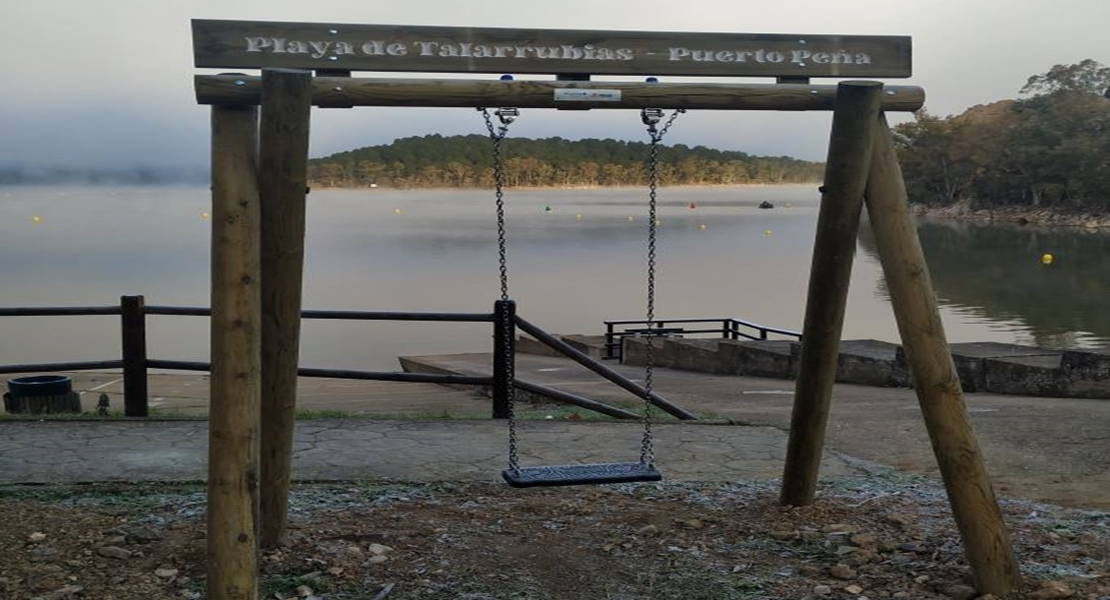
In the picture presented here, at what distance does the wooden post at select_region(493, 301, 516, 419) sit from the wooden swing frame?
2316 millimetres

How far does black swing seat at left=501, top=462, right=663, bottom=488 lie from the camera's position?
5.16 m

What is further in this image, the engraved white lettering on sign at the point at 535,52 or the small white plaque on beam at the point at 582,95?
the small white plaque on beam at the point at 582,95

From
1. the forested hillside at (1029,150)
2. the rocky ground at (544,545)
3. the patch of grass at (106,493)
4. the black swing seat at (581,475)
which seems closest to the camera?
the rocky ground at (544,545)

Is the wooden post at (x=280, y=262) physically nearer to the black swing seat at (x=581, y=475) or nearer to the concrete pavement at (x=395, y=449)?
the black swing seat at (x=581, y=475)

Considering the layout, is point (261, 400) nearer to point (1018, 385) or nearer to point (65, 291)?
point (1018, 385)

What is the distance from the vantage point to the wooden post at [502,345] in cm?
732

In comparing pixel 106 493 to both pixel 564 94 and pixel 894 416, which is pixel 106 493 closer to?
pixel 564 94

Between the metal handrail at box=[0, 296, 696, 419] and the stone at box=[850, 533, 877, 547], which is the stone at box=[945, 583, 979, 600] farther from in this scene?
the metal handrail at box=[0, 296, 696, 419]

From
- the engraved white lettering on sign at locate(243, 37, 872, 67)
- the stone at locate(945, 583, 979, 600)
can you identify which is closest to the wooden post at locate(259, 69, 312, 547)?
the engraved white lettering on sign at locate(243, 37, 872, 67)

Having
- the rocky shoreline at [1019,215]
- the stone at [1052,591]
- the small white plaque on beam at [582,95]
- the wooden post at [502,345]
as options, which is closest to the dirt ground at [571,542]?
the stone at [1052,591]

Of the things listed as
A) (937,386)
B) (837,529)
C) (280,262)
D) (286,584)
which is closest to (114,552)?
(286,584)

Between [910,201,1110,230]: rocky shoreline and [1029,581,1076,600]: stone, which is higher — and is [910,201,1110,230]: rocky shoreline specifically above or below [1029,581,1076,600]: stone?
above

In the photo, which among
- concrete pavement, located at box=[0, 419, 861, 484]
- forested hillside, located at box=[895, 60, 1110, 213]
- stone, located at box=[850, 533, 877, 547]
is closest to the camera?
stone, located at box=[850, 533, 877, 547]

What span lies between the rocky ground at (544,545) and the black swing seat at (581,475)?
21cm
